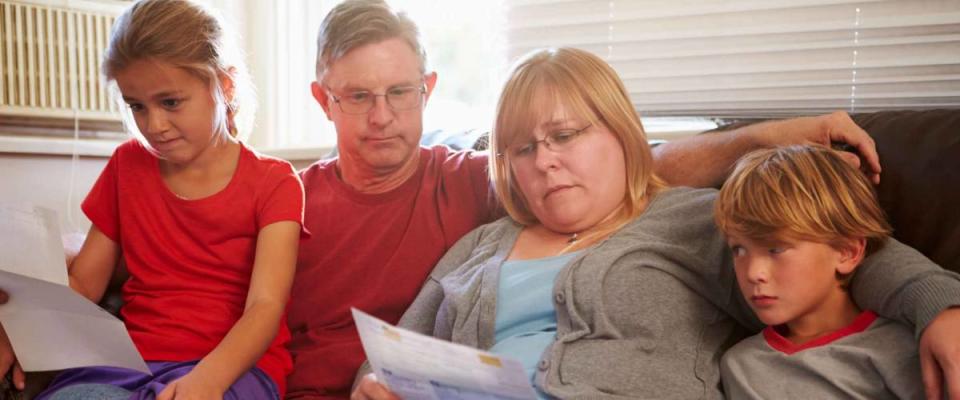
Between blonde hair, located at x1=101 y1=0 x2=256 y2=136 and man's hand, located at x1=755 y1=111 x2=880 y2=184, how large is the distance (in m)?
0.93

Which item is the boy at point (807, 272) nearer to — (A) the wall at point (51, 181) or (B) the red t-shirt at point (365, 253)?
(B) the red t-shirt at point (365, 253)

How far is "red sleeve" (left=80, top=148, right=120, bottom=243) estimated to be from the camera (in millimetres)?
1715

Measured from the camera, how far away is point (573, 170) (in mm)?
1513

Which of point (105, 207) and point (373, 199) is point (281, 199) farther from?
point (105, 207)

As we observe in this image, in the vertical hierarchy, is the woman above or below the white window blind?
below

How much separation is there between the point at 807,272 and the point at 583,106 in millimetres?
460

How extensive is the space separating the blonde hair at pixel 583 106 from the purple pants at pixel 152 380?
1.87 feet

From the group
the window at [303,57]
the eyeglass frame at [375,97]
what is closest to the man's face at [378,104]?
the eyeglass frame at [375,97]

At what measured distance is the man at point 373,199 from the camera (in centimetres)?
170

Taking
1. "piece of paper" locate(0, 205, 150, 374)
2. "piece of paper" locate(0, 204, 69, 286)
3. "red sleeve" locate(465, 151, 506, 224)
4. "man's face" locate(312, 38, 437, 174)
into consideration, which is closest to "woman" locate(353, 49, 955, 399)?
"red sleeve" locate(465, 151, 506, 224)

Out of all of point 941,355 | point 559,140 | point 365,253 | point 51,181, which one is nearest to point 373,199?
point 365,253

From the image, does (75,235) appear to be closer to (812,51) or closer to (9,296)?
(9,296)

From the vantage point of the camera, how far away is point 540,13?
7.74ft

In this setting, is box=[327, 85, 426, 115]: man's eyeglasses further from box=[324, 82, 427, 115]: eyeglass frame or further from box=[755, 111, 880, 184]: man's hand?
box=[755, 111, 880, 184]: man's hand
